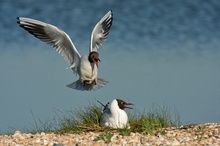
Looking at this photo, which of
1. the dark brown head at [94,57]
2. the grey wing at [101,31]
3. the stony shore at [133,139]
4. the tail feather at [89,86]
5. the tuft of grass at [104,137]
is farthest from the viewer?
the grey wing at [101,31]

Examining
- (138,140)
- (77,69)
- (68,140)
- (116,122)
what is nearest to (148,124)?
(116,122)

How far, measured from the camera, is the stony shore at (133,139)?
6.24 m

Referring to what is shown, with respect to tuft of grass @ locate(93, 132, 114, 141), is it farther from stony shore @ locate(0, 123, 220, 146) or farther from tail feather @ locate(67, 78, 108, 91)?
tail feather @ locate(67, 78, 108, 91)

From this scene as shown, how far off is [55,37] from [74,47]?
0.48 meters

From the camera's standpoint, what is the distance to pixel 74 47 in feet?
32.6

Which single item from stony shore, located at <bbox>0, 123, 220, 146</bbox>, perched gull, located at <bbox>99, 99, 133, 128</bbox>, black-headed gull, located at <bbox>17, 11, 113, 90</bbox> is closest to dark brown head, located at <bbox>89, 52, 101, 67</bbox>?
black-headed gull, located at <bbox>17, 11, 113, 90</bbox>

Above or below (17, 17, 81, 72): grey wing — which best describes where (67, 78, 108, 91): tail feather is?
below

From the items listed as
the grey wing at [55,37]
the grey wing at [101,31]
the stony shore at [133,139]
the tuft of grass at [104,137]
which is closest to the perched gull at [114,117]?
the stony shore at [133,139]

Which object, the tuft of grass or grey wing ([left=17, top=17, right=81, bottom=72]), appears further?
grey wing ([left=17, top=17, right=81, bottom=72])

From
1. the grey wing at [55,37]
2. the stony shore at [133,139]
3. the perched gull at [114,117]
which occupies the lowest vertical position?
the stony shore at [133,139]

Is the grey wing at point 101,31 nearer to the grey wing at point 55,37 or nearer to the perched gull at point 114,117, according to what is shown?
the grey wing at point 55,37

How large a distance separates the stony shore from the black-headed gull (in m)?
2.54

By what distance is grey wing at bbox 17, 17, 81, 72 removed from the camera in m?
9.58

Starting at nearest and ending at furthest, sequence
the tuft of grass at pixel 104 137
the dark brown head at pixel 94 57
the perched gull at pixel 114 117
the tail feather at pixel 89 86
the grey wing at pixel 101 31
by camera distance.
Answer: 1. the tuft of grass at pixel 104 137
2. the perched gull at pixel 114 117
3. the dark brown head at pixel 94 57
4. the tail feather at pixel 89 86
5. the grey wing at pixel 101 31
